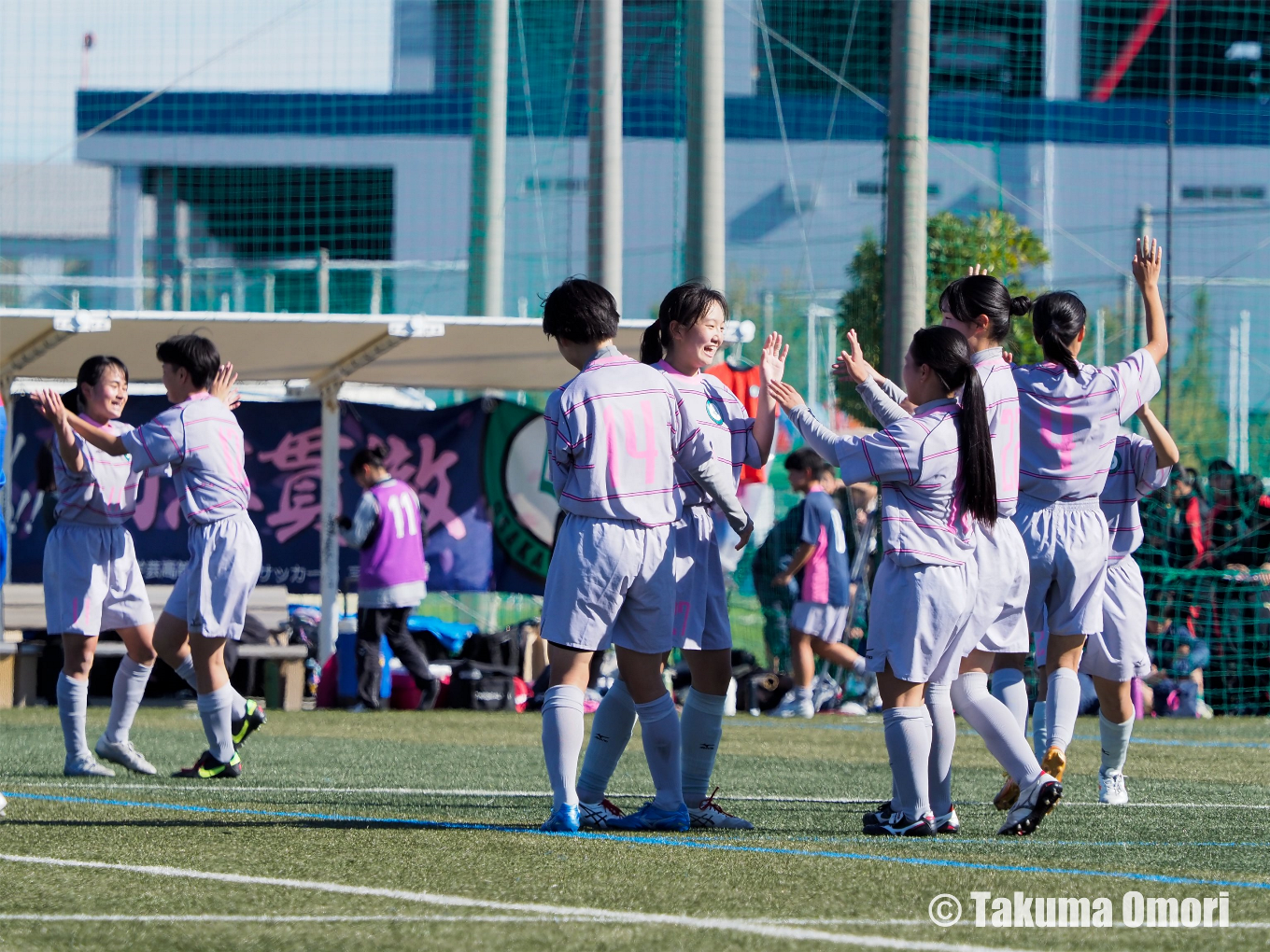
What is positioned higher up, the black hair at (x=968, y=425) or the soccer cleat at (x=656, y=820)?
the black hair at (x=968, y=425)

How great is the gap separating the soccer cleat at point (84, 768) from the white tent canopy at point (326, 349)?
15.9ft

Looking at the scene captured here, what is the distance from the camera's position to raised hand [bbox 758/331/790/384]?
5.60m

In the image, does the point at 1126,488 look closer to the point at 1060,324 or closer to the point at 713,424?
the point at 1060,324

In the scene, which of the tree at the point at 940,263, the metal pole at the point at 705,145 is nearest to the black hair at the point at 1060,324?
the tree at the point at 940,263

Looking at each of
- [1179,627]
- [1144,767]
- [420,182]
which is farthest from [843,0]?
[1144,767]

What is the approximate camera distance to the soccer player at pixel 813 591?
13.2m

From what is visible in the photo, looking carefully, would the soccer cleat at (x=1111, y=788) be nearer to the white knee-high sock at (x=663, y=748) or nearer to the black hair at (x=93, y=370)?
the white knee-high sock at (x=663, y=748)

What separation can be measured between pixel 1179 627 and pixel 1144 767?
5.43 metres

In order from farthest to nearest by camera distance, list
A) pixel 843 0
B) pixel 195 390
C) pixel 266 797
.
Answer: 1. pixel 843 0
2. pixel 195 390
3. pixel 266 797

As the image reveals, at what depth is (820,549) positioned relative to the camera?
1333 centimetres

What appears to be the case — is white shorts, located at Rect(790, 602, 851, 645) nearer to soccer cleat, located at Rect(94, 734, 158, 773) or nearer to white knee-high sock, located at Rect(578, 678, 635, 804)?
soccer cleat, located at Rect(94, 734, 158, 773)

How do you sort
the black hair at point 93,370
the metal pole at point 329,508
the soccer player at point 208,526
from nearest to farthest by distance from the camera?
the soccer player at point 208,526 < the black hair at point 93,370 < the metal pole at point 329,508

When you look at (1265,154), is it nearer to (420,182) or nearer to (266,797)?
(420,182)

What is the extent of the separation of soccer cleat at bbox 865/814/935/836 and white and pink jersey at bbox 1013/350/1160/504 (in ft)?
5.13
